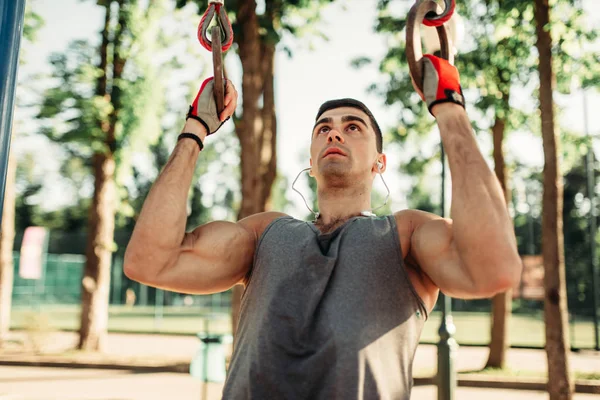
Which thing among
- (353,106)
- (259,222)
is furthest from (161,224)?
(353,106)

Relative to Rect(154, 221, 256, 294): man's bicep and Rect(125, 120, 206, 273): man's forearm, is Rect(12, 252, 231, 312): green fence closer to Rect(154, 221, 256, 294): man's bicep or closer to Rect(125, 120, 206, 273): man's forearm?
Rect(154, 221, 256, 294): man's bicep

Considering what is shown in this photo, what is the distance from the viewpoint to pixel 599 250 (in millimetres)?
39250

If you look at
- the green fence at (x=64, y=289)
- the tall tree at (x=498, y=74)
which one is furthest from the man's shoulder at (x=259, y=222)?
the green fence at (x=64, y=289)

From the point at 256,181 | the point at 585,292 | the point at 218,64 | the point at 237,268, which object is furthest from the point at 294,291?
the point at 585,292

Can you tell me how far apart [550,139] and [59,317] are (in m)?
26.9

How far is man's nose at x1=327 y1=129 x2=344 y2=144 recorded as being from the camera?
2.04 metres

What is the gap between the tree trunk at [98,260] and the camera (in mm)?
12875

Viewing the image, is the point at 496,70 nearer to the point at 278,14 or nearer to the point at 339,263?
the point at 278,14

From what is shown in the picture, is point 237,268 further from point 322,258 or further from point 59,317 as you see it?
point 59,317

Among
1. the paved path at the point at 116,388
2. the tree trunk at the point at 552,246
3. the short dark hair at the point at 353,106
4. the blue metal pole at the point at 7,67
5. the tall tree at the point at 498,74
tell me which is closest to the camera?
the short dark hair at the point at 353,106

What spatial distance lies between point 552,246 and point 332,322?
21.6 ft

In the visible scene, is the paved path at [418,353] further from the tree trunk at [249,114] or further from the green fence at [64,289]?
the green fence at [64,289]

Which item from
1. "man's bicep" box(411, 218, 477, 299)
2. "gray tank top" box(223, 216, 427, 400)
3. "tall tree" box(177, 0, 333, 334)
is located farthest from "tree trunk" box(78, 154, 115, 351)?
"man's bicep" box(411, 218, 477, 299)

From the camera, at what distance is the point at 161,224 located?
5.91 ft
